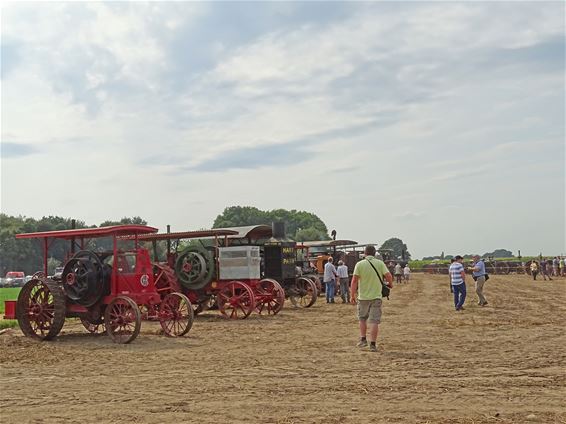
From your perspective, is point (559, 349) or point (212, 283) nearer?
point (559, 349)

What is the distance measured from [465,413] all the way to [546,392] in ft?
4.05

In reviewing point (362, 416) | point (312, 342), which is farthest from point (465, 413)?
point (312, 342)

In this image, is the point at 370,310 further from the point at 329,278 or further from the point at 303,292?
the point at 329,278

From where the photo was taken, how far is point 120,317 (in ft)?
36.3

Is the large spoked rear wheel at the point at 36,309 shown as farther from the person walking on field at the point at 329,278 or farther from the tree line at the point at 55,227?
the tree line at the point at 55,227

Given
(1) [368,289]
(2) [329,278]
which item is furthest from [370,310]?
(2) [329,278]

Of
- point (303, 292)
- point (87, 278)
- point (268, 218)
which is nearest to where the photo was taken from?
point (87, 278)

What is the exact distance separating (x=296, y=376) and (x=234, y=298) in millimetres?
8303

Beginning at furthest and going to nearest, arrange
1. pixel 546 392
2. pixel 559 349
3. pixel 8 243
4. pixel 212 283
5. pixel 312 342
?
pixel 8 243 → pixel 212 283 → pixel 312 342 → pixel 559 349 → pixel 546 392

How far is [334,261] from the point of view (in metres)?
26.2

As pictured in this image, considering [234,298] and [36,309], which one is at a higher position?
[36,309]

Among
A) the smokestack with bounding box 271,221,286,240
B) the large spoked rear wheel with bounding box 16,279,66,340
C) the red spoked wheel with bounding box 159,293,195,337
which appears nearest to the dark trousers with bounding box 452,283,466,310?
the smokestack with bounding box 271,221,286,240

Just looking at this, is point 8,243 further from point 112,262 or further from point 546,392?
point 546,392

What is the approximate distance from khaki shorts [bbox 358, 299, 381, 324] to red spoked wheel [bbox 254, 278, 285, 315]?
6.89m
